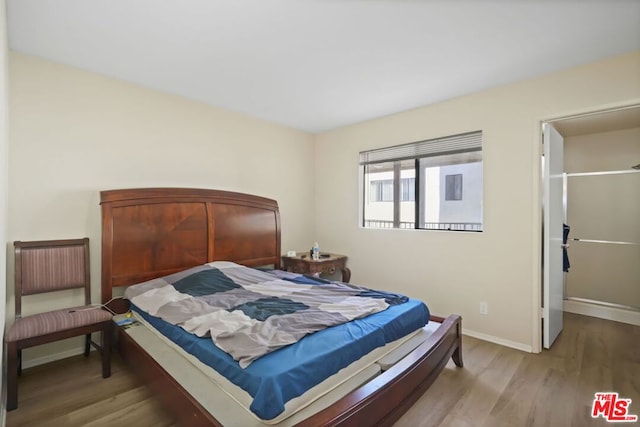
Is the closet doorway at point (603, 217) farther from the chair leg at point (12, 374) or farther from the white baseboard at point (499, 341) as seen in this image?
the chair leg at point (12, 374)

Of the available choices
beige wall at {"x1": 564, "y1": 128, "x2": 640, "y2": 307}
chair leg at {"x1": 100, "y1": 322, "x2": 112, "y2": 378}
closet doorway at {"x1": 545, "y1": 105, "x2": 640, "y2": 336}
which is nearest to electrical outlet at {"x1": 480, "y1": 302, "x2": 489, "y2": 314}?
closet doorway at {"x1": 545, "y1": 105, "x2": 640, "y2": 336}

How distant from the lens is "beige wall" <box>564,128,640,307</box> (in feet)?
11.5

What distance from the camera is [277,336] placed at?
5.35ft

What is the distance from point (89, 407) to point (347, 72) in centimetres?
307

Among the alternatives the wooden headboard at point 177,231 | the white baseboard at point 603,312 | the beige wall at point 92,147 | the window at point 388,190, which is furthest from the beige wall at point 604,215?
the beige wall at point 92,147

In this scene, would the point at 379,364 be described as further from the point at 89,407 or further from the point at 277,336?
the point at 89,407

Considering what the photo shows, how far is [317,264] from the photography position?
12.3 ft

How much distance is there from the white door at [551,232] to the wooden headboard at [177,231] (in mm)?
2844

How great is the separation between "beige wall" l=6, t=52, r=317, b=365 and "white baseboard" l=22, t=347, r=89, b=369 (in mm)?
29

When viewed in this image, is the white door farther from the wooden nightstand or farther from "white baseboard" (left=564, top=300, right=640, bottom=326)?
the wooden nightstand

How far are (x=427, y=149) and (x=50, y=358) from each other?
406 centimetres

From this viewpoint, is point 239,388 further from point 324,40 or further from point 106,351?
point 324,40

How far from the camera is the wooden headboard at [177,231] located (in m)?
2.63

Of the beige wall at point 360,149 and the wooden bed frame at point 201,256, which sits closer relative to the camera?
the wooden bed frame at point 201,256
